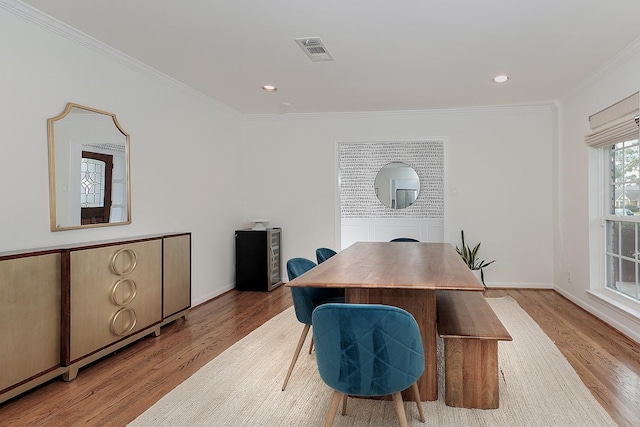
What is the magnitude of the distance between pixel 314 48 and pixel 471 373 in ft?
8.56

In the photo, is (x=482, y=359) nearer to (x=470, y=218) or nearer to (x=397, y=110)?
(x=470, y=218)

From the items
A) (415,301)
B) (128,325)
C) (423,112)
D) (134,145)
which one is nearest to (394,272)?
(415,301)

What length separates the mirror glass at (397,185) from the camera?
21.2 ft

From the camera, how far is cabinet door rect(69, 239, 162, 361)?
2.74 m

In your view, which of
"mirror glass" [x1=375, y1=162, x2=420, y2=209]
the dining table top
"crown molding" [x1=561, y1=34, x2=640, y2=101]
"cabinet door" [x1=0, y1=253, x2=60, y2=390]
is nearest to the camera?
the dining table top

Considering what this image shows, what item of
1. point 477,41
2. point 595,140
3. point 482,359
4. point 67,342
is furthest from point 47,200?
point 595,140

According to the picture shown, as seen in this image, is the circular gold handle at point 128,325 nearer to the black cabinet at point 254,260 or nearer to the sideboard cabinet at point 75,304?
the sideboard cabinet at point 75,304

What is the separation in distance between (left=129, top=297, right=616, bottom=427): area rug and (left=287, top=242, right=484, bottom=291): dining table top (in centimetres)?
73

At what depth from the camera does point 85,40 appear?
3174 mm

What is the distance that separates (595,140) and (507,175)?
4.90ft

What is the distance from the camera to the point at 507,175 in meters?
5.55

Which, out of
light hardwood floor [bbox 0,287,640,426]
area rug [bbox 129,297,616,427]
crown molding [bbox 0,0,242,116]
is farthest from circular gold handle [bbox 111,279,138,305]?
crown molding [bbox 0,0,242,116]

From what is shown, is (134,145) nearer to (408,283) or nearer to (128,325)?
(128,325)

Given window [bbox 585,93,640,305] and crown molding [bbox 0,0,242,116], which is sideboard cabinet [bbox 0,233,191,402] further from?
window [bbox 585,93,640,305]
